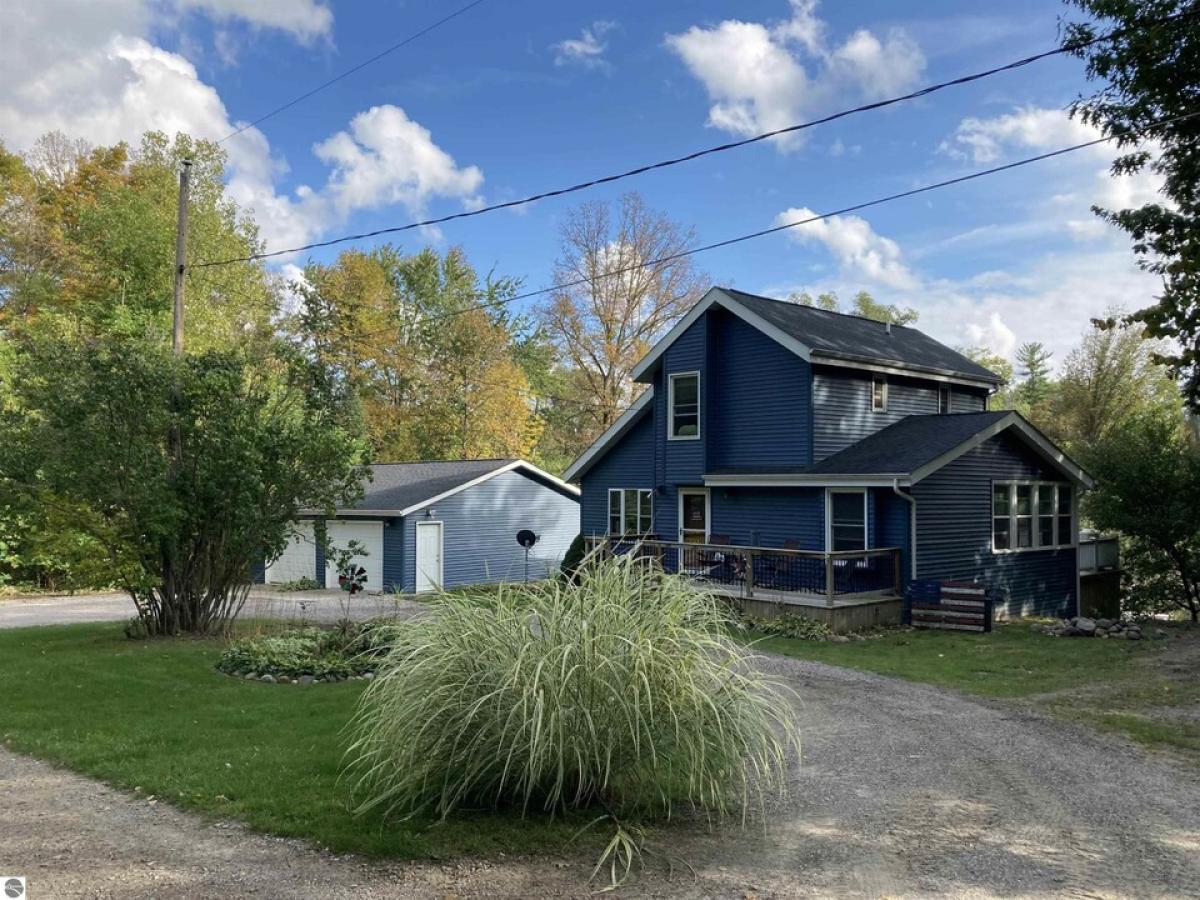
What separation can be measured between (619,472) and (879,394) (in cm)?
669

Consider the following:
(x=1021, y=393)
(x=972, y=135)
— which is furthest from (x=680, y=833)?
(x=1021, y=393)

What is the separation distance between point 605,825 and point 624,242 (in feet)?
108

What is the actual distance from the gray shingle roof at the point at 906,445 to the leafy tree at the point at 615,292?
18597 mm

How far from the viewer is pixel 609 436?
20.8 meters

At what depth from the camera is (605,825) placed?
15.6ft

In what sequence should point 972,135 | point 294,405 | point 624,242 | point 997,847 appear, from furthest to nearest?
point 624,242
point 294,405
point 972,135
point 997,847

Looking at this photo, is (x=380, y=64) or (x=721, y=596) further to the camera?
(x=721, y=596)

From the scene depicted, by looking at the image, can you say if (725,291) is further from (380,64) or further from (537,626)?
(537,626)

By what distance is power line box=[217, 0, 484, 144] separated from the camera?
1201 centimetres

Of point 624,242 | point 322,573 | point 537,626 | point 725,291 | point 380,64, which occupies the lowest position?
point 322,573

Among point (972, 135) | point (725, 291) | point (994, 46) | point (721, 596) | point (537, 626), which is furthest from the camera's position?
point (725, 291)

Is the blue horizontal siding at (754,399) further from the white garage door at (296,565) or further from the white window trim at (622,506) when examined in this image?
the white garage door at (296,565)

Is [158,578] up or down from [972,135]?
down

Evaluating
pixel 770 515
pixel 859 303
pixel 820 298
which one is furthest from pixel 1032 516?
pixel 859 303
